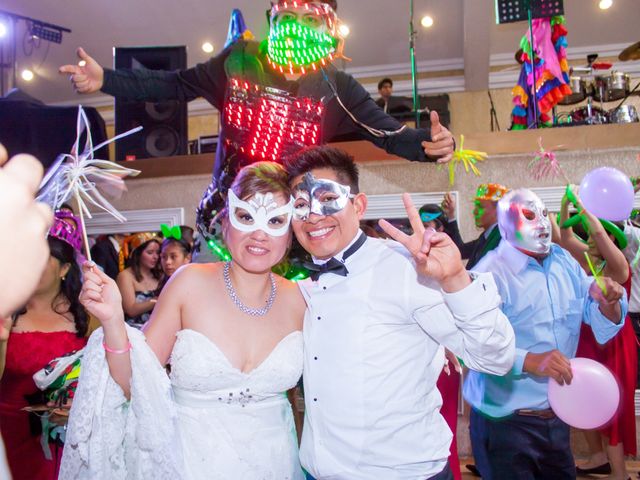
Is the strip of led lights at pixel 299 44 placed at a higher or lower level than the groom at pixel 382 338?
higher

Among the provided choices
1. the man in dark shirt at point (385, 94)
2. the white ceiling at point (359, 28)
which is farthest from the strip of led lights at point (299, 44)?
the man in dark shirt at point (385, 94)

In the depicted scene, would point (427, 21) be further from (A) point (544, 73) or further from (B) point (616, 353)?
(B) point (616, 353)

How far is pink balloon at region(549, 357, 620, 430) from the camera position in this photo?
2.44 metres

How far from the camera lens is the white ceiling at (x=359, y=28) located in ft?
24.3

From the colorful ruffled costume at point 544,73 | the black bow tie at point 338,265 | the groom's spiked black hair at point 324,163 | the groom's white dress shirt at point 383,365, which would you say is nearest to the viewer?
the groom's white dress shirt at point 383,365

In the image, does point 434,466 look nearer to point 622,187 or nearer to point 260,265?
point 260,265

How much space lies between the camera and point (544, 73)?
18.0 ft

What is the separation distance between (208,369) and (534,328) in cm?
156

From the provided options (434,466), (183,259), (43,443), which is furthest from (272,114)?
(183,259)

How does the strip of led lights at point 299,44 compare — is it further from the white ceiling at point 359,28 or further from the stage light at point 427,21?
the stage light at point 427,21

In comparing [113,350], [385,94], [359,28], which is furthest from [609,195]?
[359,28]

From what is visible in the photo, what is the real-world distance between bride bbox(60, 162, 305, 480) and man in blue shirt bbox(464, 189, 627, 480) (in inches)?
44.9

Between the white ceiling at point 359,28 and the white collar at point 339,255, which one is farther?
the white ceiling at point 359,28

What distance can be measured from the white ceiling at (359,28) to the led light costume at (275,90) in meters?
4.52
